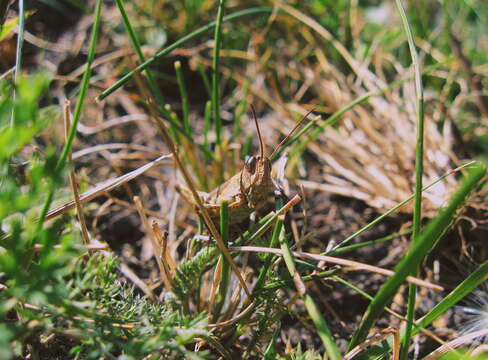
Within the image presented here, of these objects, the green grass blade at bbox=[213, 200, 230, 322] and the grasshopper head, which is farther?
the grasshopper head

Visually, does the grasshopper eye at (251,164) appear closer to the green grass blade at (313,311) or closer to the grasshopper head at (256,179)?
the grasshopper head at (256,179)

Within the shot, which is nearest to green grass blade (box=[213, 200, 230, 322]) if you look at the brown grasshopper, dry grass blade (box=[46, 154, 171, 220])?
the brown grasshopper

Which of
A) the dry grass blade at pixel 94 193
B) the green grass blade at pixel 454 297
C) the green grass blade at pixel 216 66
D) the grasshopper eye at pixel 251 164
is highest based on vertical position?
the green grass blade at pixel 216 66

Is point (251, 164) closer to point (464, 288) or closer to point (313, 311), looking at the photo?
point (313, 311)

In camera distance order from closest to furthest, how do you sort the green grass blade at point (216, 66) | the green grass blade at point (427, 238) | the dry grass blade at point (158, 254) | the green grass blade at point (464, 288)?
1. the green grass blade at point (427, 238)
2. the green grass blade at point (464, 288)
3. the dry grass blade at point (158, 254)
4. the green grass blade at point (216, 66)

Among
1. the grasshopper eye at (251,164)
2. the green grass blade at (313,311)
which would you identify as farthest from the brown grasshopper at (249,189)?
the green grass blade at (313,311)

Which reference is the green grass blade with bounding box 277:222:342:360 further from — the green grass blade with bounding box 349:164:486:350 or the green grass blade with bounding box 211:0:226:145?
the green grass blade with bounding box 211:0:226:145

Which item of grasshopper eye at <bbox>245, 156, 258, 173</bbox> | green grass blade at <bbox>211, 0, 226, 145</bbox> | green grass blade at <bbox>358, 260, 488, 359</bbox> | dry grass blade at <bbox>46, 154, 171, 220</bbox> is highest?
green grass blade at <bbox>211, 0, 226, 145</bbox>

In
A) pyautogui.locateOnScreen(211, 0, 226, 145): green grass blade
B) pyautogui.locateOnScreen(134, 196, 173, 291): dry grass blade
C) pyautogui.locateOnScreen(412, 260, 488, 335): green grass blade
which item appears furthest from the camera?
pyautogui.locateOnScreen(211, 0, 226, 145): green grass blade
